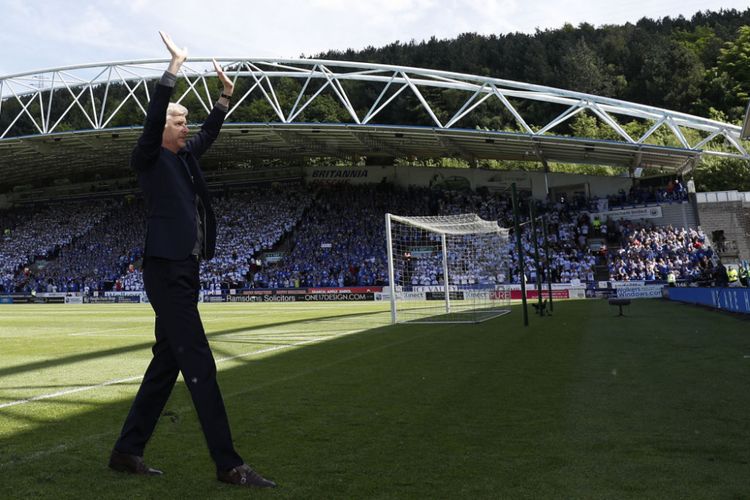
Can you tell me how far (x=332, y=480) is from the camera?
3629mm

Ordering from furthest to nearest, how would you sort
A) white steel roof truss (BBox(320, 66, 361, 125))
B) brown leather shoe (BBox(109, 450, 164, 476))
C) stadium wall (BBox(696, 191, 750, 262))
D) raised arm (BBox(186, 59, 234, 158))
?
stadium wall (BBox(696, 191, 750, 262)) < white steel roof truss (BBox(320, 66, 361, 125)) < raised arm (BBox(186, 59, 234, 158)) < brown leather shoe (BBox(109, 450, 164, 476))

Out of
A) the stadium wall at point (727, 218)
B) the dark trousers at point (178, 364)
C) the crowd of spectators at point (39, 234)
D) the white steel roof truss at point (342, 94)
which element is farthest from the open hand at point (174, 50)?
the crowd of spectators at point (39, 234)

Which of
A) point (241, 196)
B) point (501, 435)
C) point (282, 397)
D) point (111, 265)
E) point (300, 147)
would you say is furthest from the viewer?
point (241, 196)

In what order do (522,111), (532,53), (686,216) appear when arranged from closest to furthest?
1. (686,216)
2. (522,111)
3. (532,53)

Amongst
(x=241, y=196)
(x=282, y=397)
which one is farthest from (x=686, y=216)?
(x=282, y=397)

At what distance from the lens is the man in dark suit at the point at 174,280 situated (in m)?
3.52

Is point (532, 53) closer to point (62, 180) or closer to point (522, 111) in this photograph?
point (522, 111)

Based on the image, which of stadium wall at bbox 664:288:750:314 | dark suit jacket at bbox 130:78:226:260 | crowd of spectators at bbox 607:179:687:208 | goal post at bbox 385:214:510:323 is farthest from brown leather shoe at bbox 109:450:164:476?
crowd of spectators at bbox 607:179:687:208

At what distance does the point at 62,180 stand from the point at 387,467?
6544 cm

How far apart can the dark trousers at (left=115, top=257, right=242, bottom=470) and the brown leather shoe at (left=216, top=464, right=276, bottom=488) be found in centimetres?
4

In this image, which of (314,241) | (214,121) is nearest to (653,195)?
(314,241)

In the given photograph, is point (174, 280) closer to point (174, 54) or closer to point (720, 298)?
point (174, 54)

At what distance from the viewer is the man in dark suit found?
138 inches

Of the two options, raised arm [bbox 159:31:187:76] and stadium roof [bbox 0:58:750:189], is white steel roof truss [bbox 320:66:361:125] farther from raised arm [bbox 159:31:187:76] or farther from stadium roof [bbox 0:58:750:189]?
raised arm [bbox 159:31:187:76]
